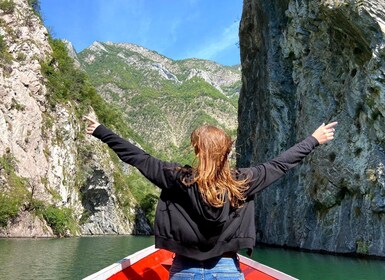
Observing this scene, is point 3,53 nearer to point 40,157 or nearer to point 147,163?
point 40,157

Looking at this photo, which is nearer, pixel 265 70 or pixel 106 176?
pixel 265 70

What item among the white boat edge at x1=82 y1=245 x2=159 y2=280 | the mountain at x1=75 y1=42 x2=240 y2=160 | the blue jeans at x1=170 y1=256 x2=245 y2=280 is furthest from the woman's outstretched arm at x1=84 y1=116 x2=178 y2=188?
the mountain at x1=75 y1=42 x2=240 y2=160

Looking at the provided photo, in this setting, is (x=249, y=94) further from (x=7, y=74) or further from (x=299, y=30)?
(x=7, y=74)

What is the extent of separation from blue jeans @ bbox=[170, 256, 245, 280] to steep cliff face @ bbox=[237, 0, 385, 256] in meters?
19.9

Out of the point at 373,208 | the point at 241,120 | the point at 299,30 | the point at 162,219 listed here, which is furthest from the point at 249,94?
the point at 162,219

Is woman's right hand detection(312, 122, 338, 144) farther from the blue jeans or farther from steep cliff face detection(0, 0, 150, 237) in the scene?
steep cliff face detection(0, 0, 150, 237)

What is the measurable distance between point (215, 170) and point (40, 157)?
148ft

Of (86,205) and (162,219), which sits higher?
(86,205)

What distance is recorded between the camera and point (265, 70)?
Answer: 37469mm

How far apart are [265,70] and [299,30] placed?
26.3ft

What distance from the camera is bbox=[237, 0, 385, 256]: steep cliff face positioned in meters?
21.6

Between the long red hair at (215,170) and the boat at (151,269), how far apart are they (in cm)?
291

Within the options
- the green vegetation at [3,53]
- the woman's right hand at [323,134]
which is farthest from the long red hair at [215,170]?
the green vegetation at [3,53]

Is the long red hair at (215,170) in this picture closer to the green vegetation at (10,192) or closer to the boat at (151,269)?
the boat at (151,269)
